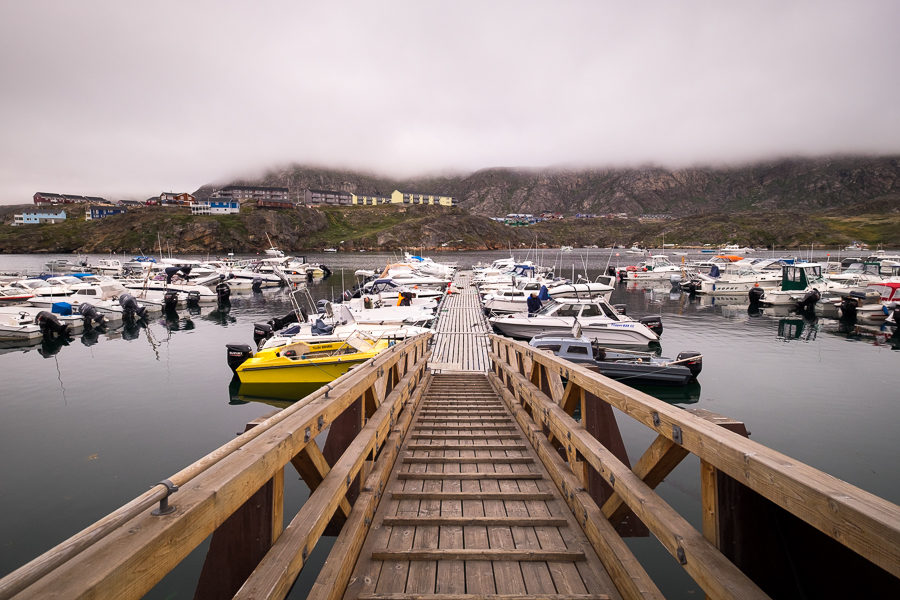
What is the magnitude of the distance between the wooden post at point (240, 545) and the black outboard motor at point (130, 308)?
39.3 m

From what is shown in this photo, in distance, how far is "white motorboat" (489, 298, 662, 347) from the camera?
2164 centimetres

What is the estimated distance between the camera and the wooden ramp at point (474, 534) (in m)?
3.38

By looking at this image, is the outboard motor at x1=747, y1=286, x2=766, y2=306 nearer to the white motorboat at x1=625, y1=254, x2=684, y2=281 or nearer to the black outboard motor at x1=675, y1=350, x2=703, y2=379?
the white motorboat at x1=625, y1=254, x2=684, y2=281

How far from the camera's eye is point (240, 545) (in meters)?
2.94

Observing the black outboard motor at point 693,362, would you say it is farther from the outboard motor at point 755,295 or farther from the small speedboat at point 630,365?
the outboard motor at point 755,295

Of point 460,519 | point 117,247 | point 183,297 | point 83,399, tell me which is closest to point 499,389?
point 460,519

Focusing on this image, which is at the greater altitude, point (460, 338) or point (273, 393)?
point (460, 338)

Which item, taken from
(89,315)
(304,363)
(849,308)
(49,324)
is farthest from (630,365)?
(89,315)

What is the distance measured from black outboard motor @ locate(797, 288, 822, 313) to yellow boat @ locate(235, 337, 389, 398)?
126 feet

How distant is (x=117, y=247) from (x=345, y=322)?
486ft

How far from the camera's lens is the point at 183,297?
43.5 meters

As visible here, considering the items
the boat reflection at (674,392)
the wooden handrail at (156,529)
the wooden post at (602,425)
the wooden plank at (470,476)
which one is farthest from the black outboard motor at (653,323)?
the wooden handrail at (156,529)

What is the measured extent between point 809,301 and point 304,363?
135 feet

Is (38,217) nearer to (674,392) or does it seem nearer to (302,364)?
(302,364)
